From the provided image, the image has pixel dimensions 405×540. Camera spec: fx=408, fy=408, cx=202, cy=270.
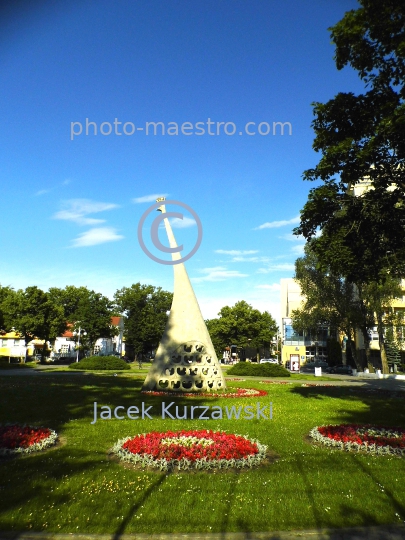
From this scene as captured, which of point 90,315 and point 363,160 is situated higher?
point 363,160

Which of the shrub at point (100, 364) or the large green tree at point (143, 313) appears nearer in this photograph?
the shrub at point (100, 364)

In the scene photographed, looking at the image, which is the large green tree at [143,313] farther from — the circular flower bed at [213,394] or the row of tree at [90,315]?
the circular flower bed at [213,394]

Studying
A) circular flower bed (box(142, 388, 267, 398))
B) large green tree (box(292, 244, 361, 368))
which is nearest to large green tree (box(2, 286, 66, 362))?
large green tree (box(292, 244, 361, 368))

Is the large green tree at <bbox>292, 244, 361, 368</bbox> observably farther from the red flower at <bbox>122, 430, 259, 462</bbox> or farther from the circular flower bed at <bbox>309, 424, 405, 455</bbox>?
the red flower at <bbox>122, 430, 259, 462</bbox>

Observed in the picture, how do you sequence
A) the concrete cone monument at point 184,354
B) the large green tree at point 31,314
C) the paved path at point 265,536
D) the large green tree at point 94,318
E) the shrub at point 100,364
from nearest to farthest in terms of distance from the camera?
the paved path at point 265,536 → the concrete cone monument at point 184,354 → the shrub at point 100,364 → the large green tree at point 31,314 → the large green tree at point 94,318

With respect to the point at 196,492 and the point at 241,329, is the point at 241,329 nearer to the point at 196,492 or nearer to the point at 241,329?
the point at 241,329

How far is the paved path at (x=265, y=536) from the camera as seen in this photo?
17.1 feet

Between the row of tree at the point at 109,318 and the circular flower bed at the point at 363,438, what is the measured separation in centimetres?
5011

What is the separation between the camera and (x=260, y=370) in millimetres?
38906

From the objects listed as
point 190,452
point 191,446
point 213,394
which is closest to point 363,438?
point 191,446

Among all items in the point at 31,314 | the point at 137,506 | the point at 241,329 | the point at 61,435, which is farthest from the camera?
the point at 241,329

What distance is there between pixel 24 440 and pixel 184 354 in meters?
11.8

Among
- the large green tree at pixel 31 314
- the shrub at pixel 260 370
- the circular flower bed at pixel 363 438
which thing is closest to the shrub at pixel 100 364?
the shrub at pixel 260 370

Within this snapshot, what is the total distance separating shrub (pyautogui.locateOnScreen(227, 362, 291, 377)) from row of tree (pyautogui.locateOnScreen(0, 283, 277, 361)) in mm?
28068
